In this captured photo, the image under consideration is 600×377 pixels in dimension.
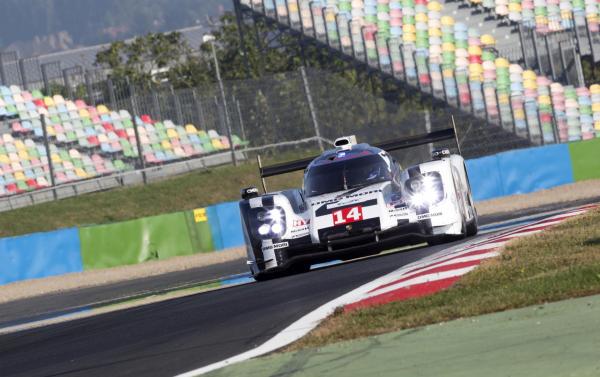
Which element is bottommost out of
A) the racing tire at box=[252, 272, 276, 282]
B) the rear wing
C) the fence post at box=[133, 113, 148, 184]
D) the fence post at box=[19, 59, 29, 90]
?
the racing tire at box=[252, 272, 276, 282]

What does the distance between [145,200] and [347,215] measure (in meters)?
16.1

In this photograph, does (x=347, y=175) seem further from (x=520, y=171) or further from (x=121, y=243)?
(x=520, y=171)

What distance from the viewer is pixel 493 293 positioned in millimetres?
8648

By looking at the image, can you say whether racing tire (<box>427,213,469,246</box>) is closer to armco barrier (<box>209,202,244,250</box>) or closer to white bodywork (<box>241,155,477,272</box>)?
white bodywork (<box>241,155,477,272</box>)

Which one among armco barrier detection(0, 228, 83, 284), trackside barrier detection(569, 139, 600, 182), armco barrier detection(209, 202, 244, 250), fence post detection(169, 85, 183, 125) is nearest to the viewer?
armco barrier detection(0, 228, 83, 284)

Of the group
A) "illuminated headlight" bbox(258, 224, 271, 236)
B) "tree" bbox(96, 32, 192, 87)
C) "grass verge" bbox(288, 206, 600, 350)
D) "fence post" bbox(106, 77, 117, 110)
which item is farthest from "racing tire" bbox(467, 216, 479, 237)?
"tree" bbox(96, 32, 192, 87)

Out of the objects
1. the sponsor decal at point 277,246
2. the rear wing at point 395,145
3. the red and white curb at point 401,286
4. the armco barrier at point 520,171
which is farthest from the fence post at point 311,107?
the red and white curb at point 401,286

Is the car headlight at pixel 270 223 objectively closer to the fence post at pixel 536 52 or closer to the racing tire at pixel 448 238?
the racing tire at pixel 448 238

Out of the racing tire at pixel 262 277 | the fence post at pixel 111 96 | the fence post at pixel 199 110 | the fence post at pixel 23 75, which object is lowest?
the racing tire at pixel 262 277

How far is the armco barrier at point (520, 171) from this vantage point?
1049 inches

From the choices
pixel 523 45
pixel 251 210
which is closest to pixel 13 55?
pixel 523 45

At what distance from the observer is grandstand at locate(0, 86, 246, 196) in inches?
1136

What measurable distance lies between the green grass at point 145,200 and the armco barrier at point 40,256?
3.79 meters

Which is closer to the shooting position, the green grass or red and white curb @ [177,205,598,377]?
red and white curb @ [177,205,598,377]
